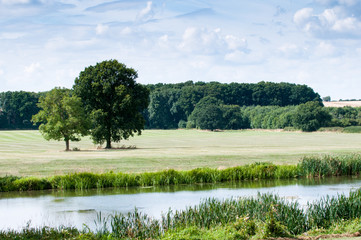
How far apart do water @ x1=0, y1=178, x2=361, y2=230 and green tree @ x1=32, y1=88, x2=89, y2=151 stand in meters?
29.4

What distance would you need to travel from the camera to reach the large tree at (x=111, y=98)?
62.9 meters

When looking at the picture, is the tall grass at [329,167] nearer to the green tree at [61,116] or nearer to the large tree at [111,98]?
the large tree at [111,98]

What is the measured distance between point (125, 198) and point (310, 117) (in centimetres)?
12227

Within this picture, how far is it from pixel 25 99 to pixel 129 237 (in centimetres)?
15616

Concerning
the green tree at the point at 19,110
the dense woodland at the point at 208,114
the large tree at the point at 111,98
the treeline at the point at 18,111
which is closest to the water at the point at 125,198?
the large tree at the point at 111,98

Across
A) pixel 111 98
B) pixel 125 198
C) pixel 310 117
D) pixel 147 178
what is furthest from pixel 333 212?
pixel 310 117

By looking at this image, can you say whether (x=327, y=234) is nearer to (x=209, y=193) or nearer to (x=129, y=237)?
(x=129, y=237)

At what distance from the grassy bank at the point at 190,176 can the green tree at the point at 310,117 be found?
106164 mm

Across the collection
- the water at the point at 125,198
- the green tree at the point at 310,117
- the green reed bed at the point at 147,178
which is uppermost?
the green tree at the point at 310,117

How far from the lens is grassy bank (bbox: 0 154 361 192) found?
30.8 metres

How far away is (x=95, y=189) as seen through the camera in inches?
1227

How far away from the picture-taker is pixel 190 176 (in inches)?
1310

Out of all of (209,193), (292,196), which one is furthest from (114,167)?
(292,196)

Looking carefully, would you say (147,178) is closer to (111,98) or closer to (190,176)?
(190,176)
